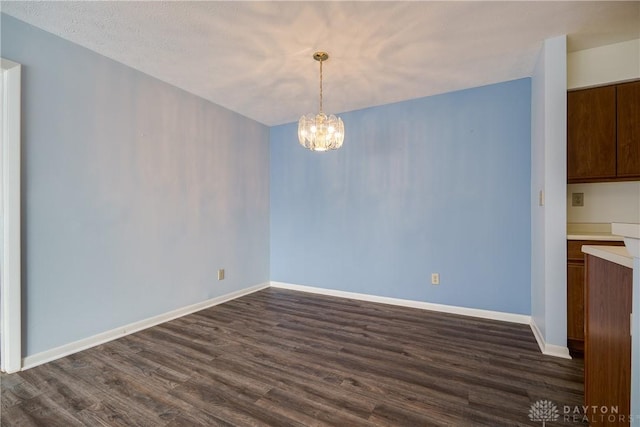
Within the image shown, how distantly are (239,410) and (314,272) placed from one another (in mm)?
2490

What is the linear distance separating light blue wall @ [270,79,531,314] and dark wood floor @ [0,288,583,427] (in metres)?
0.64

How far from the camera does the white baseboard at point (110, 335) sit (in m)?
2.05

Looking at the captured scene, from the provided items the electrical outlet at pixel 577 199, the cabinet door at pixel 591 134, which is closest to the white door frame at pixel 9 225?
the cabinet door at pixel 591 134

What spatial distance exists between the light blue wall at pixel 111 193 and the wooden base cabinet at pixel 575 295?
3.50m

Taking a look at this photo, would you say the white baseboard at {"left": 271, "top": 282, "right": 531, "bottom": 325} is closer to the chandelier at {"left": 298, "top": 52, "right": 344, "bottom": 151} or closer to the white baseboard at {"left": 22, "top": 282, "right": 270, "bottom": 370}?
the white baseboard at {"left": 22, "top": 282, "right": 270, "bottom": 370}

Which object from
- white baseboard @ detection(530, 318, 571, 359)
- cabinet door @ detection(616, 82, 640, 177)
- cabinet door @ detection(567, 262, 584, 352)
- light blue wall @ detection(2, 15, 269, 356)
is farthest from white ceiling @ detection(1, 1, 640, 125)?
white baseboard @ detection(530, 318, 571, 359)

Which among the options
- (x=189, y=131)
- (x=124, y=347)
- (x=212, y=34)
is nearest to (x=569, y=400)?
(x=124, y=347)

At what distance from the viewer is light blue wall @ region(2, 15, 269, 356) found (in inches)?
81.0

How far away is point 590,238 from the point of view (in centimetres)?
210

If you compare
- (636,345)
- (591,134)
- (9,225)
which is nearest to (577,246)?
(591,134)

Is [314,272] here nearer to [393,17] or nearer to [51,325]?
[51,325]

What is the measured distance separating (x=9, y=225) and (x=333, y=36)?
105 inches

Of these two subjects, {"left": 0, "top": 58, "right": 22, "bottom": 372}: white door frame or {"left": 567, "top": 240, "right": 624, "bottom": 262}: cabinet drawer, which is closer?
{"left": 0, "top": 58, "right": 22, "bottom": 372}: white door frame

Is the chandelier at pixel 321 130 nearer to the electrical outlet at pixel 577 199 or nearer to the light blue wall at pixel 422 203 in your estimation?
the light blue wall at pixel 422 203
